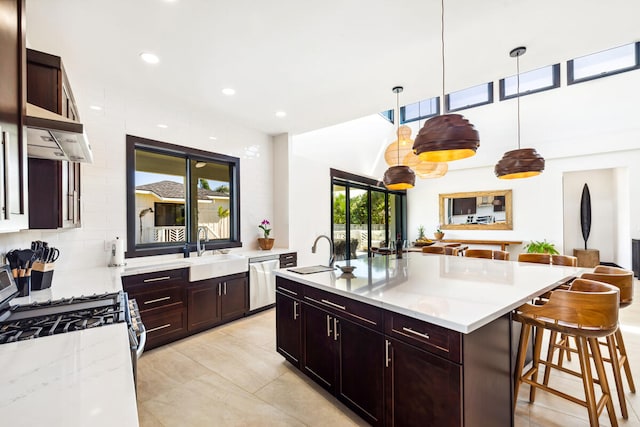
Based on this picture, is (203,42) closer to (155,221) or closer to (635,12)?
(155,221)

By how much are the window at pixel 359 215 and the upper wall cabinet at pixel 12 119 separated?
5.17 meters

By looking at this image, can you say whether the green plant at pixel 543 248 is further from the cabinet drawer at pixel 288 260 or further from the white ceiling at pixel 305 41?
the cabinet drawer at pixel 288 260

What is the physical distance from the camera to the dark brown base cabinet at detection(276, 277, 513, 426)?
150cm

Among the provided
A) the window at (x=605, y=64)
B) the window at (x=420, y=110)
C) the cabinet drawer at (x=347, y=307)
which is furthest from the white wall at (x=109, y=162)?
the window at (x=605, y=64)

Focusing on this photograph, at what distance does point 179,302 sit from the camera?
3.37 m

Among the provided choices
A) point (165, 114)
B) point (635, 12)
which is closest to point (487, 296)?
point (635, 12)

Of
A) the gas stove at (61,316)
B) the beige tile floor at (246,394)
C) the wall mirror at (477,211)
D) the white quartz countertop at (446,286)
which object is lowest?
the beige tile floor at (246,394)

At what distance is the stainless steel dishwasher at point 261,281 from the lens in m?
4.22

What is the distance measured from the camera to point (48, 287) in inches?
88.2

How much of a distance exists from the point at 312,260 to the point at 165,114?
3423 millimetres

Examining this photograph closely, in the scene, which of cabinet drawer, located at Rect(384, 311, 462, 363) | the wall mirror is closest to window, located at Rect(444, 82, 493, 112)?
the wall mirror

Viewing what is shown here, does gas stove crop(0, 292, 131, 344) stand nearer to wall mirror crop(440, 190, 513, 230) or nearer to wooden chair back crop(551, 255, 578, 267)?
wooden chair back crop(551, 255, 578, 267)

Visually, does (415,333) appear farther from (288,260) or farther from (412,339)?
(288,260)

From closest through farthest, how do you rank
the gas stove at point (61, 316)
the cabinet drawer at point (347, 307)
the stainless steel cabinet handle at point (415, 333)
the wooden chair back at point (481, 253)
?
the gas stove at point (61, 316) → the stainless steel cabinet handle at point (415, 333) → the cabinet drawer at point (347, 307) → the wooden chair back at point (481, 253)
